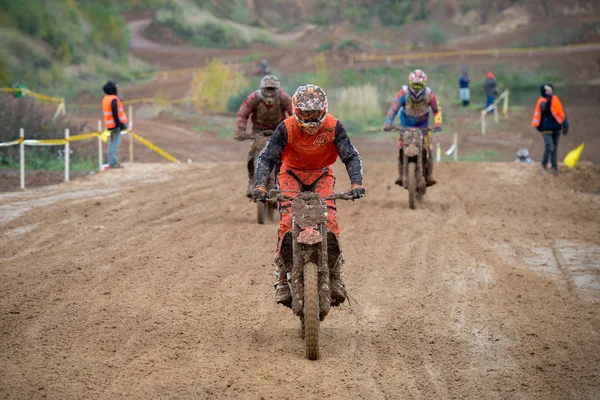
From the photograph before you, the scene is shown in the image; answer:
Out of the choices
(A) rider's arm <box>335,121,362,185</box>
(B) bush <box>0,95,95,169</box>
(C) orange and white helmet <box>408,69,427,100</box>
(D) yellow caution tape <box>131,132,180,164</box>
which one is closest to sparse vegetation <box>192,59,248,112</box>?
(D) yellow caution tape <box>131,132,180,164</box>

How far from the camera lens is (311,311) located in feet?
24.0

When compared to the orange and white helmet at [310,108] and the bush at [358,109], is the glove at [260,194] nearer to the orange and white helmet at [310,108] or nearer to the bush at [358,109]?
the orange and white helmet at [310,108]

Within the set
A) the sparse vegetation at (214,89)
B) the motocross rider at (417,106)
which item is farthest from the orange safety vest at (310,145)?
the sparse vegetation at (214,89)

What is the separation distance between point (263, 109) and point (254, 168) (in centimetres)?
96

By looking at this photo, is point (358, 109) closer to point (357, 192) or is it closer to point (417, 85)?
point (417, 85)

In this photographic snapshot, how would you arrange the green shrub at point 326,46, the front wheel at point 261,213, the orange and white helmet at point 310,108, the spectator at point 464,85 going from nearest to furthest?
1. the orange and white helmet at point 310,108
2. the front wheel at point 261,213
3. the spectator at point 464,85
4. the green shrub at point 326,46

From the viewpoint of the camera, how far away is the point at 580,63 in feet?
160

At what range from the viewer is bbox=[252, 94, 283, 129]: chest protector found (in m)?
13.9

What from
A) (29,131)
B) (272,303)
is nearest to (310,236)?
(272,303)

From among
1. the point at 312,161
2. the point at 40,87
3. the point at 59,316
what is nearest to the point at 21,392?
the point at 59,316

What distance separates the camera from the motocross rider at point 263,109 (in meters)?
13.7

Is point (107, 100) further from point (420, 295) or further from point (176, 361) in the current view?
point (176, 361)

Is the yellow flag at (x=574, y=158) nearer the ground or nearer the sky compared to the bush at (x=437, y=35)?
nearer the ground

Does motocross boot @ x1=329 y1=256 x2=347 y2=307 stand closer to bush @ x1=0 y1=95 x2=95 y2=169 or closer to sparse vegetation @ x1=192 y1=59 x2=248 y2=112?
bush @ x1=0 y1=95 x2=95 y2=169
